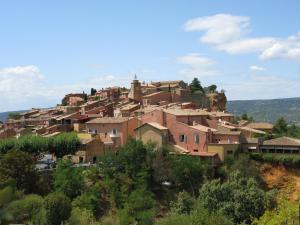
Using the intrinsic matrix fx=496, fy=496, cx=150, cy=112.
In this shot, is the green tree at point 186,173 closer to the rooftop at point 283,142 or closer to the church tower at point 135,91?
the rooftop at point 283,142

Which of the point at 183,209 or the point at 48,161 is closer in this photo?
the point at 183,209

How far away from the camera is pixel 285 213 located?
21.8m

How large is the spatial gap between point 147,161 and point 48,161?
1115cm

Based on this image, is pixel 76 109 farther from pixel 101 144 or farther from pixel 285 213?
pixel 285 213

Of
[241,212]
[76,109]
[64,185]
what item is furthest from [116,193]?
[76,109]

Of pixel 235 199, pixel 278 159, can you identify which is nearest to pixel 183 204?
pixel 235 199

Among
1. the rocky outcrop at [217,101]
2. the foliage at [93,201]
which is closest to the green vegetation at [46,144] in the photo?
the foliage at [93,201]

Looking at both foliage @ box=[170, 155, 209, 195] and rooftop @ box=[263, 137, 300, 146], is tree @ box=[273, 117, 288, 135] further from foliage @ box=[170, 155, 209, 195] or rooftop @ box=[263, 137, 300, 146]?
foliage @ box=[170, 155, 209, 195]

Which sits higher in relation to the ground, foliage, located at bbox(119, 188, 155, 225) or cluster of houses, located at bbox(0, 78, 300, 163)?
cluster of houses, located at bbox(0, 78, 300, 163)

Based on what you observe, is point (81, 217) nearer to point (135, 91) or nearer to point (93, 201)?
point (93, 201)

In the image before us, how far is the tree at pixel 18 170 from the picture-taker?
4368 cm

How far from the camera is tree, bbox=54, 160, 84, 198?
151 feet

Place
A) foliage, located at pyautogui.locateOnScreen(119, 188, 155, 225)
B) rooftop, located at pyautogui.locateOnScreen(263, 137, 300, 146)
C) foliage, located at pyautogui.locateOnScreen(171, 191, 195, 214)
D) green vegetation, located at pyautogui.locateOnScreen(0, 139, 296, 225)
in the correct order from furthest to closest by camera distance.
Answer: rooftop, located at pyautogui.locateOnScreen(263, 137, 300, 146) → foliage, located at pyautogui.locateOnScreen(171, 191, 195, 214) → foliage, located at pyautogui.locateOnScreen(119, 188, 155, 225) → green vegetation, located at pyautogui.locateOnScreen(0, 139, 296, 225)

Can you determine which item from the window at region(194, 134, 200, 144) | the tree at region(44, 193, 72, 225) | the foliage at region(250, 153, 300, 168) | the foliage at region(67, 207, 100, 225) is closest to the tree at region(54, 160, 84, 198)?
the foliage at region(67, 207, 100, 225)
